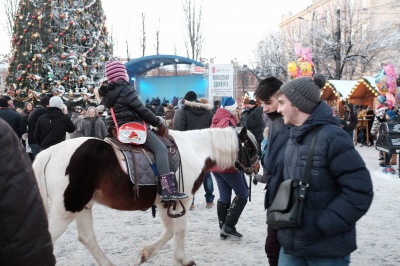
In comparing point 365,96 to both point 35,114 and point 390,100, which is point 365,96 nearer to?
point 390,100

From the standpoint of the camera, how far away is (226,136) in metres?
5.36

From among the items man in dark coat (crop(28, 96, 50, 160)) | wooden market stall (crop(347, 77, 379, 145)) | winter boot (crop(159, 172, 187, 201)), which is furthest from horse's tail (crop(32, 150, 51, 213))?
wooden market stall (crop(347, 77, 379, 145))

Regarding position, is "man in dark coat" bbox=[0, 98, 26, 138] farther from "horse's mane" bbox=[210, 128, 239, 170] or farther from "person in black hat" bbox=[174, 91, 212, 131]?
"horse's mane" bbox=[210, 128, 239, 170]

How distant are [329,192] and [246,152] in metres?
2.97

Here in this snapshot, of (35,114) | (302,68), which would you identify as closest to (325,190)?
(35,114)

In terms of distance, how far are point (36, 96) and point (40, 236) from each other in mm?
15139

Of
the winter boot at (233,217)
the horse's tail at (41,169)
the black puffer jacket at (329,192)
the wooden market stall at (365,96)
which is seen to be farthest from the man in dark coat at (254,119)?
the wooden market stall at (365,96)

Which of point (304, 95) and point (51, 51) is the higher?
point (51, 51)

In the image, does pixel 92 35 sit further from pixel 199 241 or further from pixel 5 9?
pixel 5 9

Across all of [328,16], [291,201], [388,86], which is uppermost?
[328,16]

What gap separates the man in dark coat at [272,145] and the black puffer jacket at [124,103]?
1306 millimetres

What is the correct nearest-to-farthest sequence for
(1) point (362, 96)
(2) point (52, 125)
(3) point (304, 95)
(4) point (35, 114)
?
(3) point (304, 95) → (2) point (52, 125) → (4) point (35, 114) → (1) point (362, 96)

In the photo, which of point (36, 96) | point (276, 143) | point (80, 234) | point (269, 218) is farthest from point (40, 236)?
point (36, 96)

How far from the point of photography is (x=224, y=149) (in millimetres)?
5289
